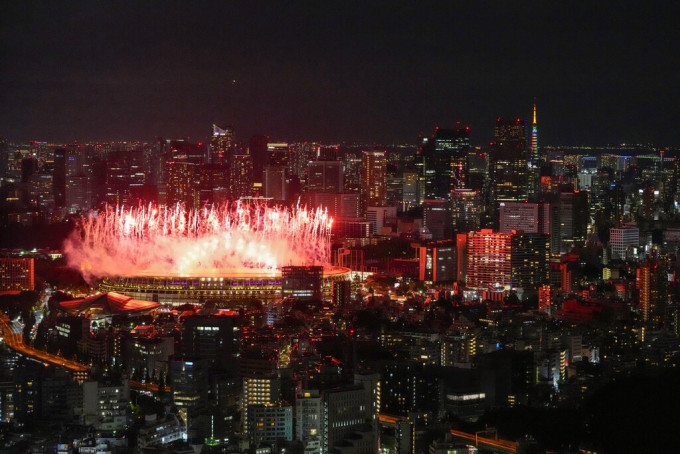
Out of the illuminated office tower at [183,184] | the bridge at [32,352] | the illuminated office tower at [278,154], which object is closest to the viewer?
the bridge at [32,352]

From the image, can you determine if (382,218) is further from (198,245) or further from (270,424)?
(270,424)

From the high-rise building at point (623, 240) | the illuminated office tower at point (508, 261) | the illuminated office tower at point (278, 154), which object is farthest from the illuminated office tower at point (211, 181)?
the high-rise building at point (623, 240)

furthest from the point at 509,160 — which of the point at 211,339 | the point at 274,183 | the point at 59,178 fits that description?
the point at 211,339

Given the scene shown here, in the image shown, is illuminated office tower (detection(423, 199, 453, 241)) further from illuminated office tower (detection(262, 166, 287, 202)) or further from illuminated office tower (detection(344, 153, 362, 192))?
illuminated office tower (detection(262, 166, 287, 202))

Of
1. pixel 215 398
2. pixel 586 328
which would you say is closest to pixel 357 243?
pixel 586 328

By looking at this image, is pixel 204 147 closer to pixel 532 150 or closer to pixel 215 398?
pixel 532 150

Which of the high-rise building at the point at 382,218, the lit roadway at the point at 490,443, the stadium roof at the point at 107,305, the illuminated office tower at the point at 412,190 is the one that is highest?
the illuminated office tower at the point at 412,190

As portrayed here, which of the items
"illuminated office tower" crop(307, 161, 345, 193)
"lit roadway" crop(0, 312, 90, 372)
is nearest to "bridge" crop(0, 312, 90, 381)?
"lit roadway" crop(0, 312, 90, 372)

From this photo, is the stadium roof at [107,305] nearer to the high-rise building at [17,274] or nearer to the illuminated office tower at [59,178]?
the high-rise building at [17,274]
